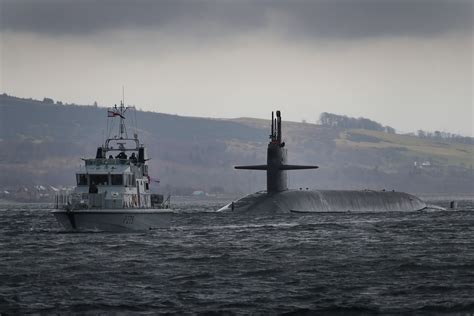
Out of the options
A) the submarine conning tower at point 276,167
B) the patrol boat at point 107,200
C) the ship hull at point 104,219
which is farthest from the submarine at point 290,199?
the ship hull at point 104,219

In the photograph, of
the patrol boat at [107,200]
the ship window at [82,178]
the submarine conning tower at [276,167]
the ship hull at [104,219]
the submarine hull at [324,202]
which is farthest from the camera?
the submarine conning tower at [276,167]

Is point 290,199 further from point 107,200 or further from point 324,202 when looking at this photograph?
point 107,200

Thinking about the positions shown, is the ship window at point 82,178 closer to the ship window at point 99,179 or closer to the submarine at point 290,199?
the ship window at point 99,179

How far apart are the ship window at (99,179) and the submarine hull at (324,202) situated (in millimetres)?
41880

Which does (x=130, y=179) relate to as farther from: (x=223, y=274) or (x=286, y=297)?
(x=286, y=297)

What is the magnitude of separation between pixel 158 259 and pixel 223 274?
6753mm

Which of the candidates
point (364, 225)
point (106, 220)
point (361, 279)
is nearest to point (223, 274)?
point (361, 279)

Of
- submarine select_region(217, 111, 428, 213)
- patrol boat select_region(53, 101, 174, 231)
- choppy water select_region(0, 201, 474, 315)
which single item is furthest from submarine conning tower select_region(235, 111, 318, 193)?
patrol boat select_region(53, 101, 174, 231)

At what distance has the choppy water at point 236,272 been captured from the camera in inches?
1519

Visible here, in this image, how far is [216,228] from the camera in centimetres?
8156

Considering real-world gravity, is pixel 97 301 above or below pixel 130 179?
below

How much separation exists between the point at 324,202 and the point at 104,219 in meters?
55.6

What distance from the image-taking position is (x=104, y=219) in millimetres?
67375

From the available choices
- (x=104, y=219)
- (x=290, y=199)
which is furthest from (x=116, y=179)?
(x=290, y=199)
